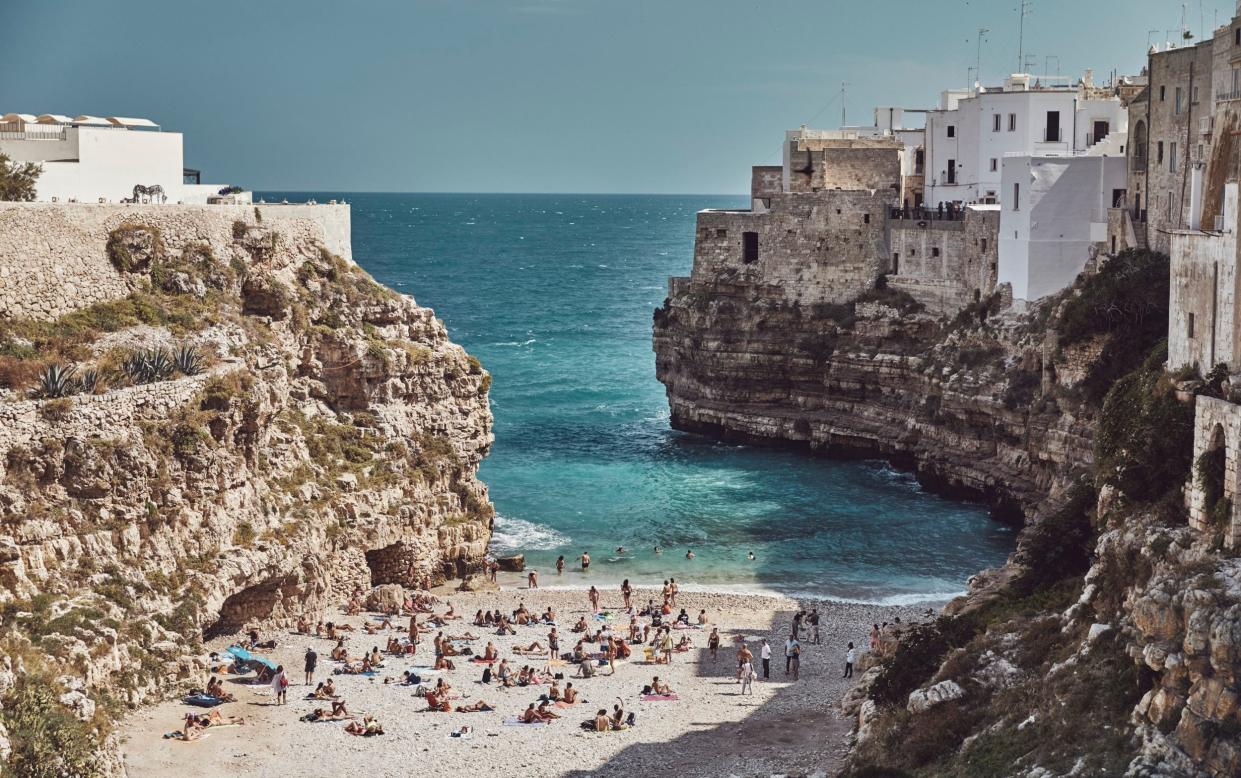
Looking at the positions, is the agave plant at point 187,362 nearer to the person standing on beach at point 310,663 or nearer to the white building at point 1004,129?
the person standing on beach at point 310,663

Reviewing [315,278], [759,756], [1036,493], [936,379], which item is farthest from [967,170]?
[759,756]

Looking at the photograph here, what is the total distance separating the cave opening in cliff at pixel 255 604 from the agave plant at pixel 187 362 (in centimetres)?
522

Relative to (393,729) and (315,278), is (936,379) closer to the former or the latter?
(315,278)

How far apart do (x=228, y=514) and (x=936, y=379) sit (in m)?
28.8

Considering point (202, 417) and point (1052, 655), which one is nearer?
point (1052, 655)

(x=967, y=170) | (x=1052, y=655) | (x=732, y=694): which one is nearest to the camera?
(x=1052, y=655)

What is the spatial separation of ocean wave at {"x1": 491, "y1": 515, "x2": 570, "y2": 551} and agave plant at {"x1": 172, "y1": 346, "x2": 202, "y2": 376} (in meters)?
13.8

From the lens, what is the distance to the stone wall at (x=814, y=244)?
6638 cm

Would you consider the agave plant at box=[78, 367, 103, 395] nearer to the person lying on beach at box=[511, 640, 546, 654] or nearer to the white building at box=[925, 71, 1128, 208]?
the person lying on beach at box=[511, 640, 546, 654]

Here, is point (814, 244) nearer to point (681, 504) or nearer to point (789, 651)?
point (681, 504)

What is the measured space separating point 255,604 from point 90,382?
23.8 feet

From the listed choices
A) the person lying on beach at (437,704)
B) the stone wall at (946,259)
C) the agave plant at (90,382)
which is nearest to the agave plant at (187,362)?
the agave plant at (90,382)

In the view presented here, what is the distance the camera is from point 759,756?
1243 inches

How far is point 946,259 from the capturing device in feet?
204
